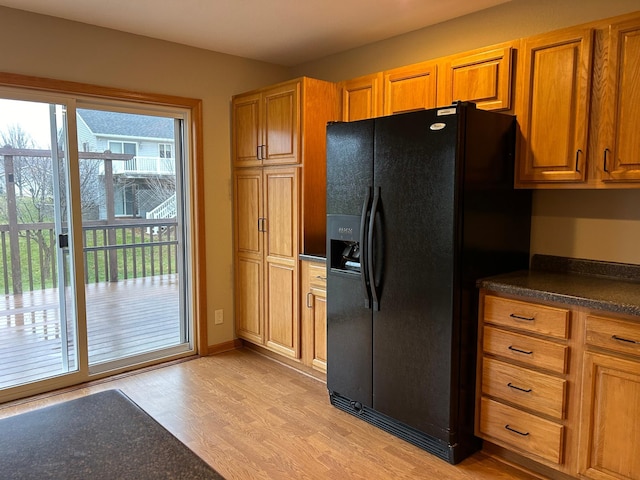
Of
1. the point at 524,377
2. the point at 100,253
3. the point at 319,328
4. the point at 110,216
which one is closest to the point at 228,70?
the point at 110,216

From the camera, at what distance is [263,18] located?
3.01m

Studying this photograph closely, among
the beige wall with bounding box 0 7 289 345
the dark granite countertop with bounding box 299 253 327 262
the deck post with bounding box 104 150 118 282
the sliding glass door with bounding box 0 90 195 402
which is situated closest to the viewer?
the beige wall with bounding box 0 7 289 345

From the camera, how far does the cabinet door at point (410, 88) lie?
2.80 meters

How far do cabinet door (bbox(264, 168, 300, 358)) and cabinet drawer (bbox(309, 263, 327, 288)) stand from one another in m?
0.17

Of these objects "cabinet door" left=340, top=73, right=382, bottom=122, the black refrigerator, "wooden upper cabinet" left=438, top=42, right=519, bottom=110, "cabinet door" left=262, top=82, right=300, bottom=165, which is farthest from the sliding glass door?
"wooden upper cabinet" left=438, top=42, right=519, bottom=110

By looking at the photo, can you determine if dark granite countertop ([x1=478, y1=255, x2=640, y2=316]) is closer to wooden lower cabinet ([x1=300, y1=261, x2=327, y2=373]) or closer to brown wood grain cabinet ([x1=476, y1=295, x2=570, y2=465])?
brown wood grain cabinet ([x1=476, y1=295, x2=570, y2=465])

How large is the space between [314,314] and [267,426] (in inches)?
33.1

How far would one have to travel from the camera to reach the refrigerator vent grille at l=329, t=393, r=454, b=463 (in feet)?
7.92

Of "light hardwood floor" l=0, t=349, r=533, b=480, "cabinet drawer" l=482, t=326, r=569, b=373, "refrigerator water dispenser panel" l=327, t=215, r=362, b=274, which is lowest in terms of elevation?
"light hardwood floor" l=0, t=349, r=533, b=480

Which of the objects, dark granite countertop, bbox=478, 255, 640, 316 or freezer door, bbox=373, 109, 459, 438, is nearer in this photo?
dark granite countertop, bbox=478, 255, 640, 316

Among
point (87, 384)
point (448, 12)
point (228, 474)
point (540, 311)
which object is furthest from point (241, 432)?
point (448, 12)

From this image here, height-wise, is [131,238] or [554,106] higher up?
[554,106]

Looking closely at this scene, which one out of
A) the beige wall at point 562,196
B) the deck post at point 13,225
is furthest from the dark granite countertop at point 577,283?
the deck post at point 13,225

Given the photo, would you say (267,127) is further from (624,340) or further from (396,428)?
(624,340)
